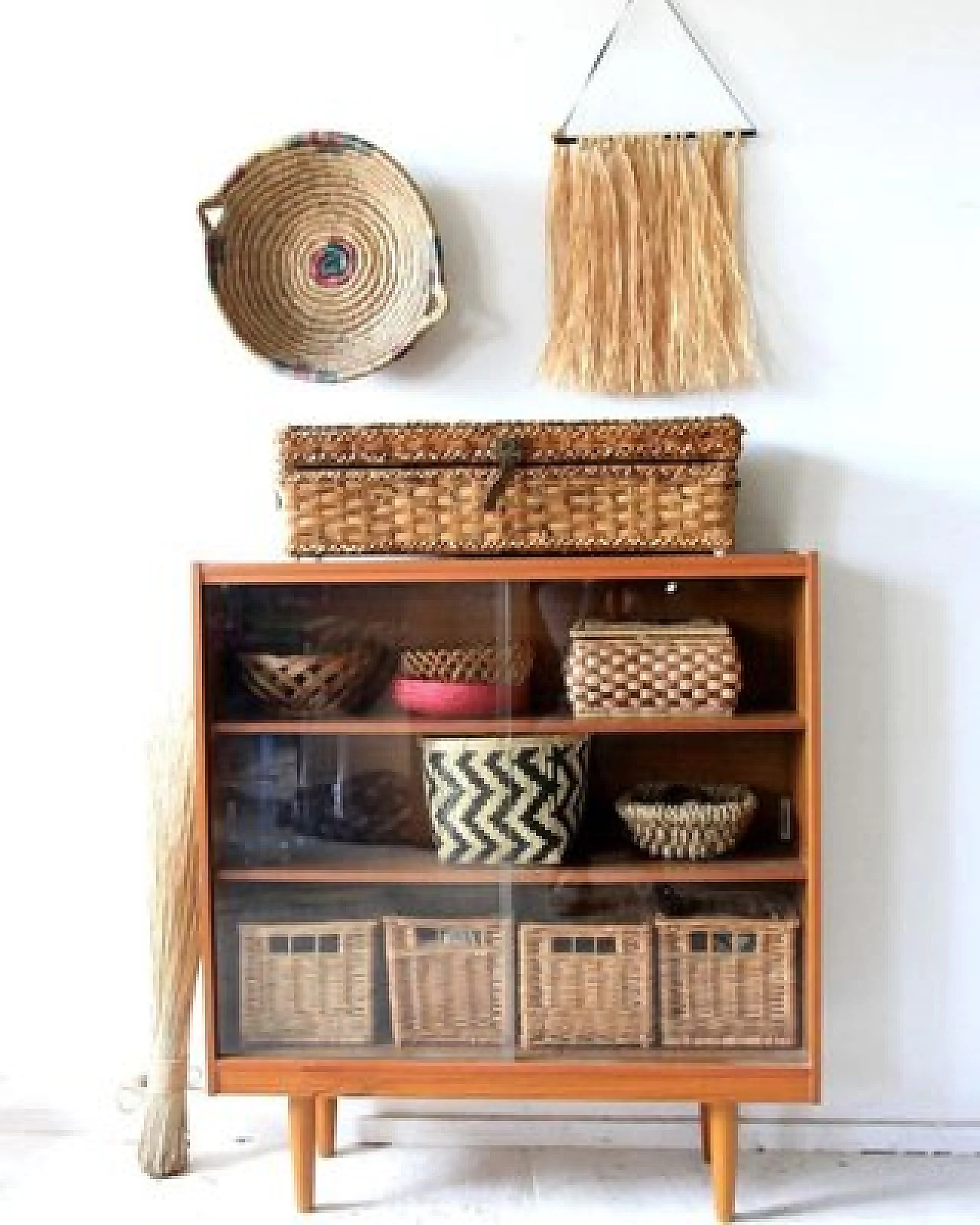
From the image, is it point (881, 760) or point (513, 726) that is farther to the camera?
point (881, 760)

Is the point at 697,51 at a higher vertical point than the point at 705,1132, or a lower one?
higher

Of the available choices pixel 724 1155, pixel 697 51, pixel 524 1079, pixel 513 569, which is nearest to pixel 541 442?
pixel 513 569

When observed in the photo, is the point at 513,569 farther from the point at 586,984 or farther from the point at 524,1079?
the point at 524,1079

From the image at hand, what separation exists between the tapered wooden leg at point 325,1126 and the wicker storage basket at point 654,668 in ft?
2.57

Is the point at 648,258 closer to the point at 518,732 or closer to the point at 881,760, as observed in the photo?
the point at 518,732

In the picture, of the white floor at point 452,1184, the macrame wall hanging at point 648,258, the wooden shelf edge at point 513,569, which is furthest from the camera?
the macrame wall hanging at point 648,258

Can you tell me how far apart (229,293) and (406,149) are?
360mm

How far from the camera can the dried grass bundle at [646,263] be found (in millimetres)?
2398

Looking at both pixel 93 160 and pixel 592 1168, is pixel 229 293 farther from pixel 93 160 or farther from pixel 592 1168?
pixel 592 1168

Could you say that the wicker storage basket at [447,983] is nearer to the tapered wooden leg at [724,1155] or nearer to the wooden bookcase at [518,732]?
the wooden bookcase at [518,732]

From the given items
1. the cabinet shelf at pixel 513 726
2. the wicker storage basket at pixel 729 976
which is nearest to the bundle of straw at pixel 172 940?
the cabinet shelf at pixel 513 726

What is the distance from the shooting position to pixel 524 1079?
2.24 m

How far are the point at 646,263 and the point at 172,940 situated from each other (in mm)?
1276

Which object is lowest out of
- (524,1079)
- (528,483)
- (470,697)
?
(524,1079)
